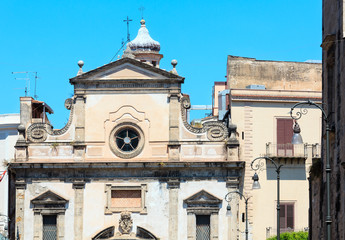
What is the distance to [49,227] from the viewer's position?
2044 inches

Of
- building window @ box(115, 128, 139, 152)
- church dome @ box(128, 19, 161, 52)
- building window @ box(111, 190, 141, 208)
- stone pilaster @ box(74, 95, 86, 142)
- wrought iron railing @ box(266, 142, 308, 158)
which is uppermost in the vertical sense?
church dome @ box(128, 19, 161, 52)

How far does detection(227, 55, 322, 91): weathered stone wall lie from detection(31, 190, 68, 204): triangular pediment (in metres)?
11.4

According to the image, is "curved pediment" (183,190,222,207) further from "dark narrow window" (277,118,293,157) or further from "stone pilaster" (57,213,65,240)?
"stone pilaster" (57,213,65,240)

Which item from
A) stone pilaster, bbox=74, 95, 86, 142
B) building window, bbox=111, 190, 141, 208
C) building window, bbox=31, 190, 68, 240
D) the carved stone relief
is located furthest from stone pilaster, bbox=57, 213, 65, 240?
stone pilaster, bbox=74, 95, 86, 142

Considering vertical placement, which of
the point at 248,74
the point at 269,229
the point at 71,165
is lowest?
the point at 269,229

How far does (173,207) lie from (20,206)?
7635 millimetres

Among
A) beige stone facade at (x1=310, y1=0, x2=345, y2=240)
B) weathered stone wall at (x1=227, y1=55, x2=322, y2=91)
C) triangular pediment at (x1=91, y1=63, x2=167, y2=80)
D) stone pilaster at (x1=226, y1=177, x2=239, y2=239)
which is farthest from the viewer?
weathered stone wall at (x1=227, y1=55, x2=322, y2=91)

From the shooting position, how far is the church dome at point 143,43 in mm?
65125

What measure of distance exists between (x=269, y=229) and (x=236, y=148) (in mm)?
4352

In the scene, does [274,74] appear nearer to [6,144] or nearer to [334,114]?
[6,144]

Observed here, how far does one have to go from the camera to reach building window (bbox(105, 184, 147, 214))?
51.7 m

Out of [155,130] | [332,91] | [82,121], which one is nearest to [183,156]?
[155,130]

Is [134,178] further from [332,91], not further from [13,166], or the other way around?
[332,91]

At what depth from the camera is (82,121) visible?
5259cm
